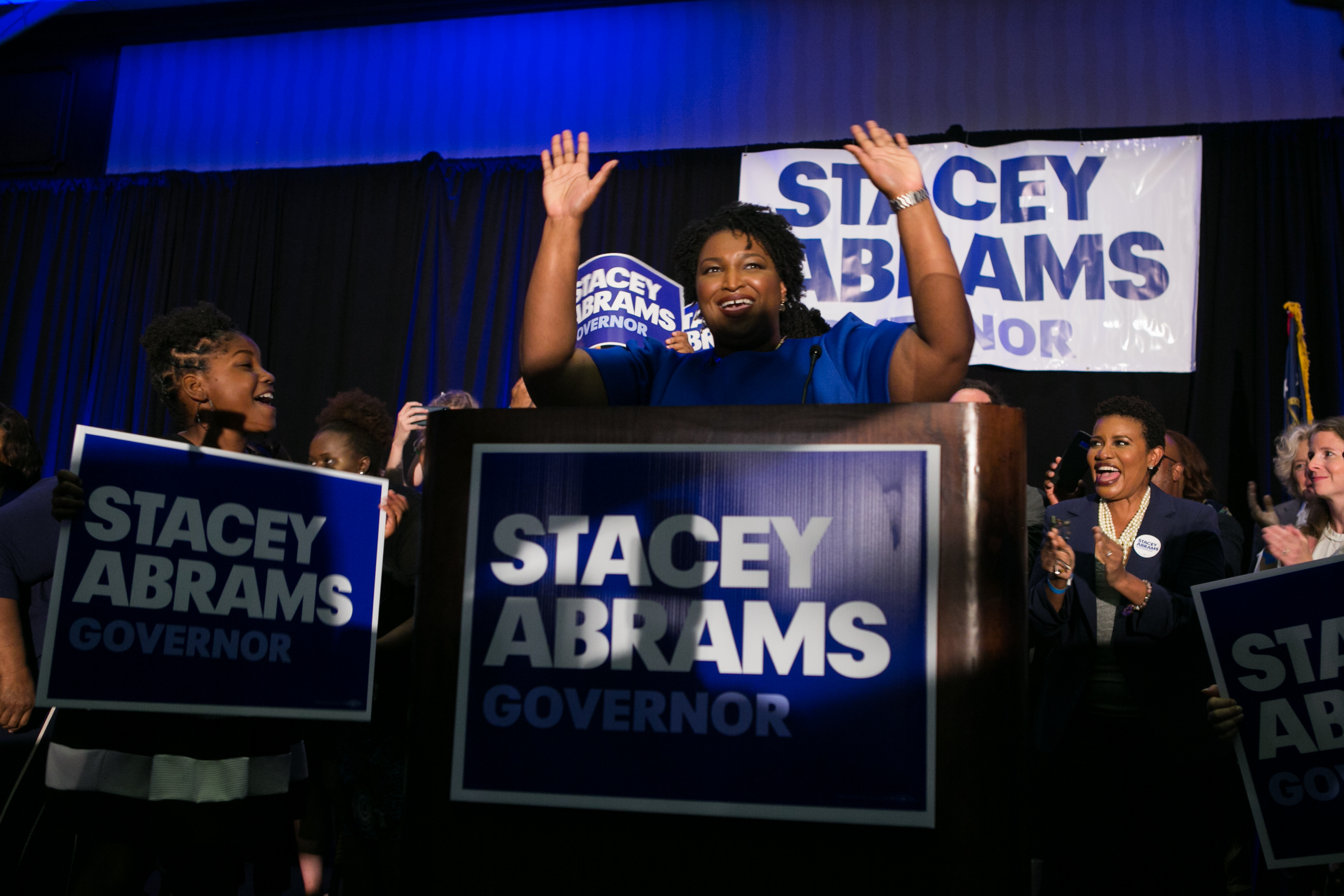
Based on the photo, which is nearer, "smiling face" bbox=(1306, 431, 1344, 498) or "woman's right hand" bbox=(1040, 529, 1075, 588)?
"woman's right hand" bbox=(1040, 529, 1075, 588)

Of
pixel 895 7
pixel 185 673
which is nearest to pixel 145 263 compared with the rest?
pixel 895 7

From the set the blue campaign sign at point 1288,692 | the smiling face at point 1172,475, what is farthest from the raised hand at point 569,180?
the smiling face at point 1172,475

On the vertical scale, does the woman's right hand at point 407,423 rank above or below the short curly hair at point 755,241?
above

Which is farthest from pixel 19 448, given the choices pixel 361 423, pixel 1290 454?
pixel 1290 454

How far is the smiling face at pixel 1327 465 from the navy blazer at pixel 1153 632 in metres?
0.42

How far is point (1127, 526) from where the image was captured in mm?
2746

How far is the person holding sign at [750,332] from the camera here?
1158mm

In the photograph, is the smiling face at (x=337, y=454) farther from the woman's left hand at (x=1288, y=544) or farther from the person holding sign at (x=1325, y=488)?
the person holding sign at (x=1325, y=488)

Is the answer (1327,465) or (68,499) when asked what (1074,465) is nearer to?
(1327,465)

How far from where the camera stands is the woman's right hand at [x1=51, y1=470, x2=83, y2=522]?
1739mm

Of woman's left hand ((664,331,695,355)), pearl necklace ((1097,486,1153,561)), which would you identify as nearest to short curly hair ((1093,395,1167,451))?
pearl necklace ((1097,486,1153,561))

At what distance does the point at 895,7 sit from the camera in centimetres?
582

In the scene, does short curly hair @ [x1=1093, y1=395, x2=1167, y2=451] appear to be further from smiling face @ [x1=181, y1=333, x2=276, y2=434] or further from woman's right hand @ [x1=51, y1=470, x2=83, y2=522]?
woman's right hand @ [x1=51, y1=470, x2=83, y2=522]

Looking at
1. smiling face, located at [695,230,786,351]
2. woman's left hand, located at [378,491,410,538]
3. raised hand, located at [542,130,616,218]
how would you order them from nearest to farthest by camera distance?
raised hand, located at [542,130,616,218]
smiling face, located at [695,230,786,351]
woman's left hand, located at [378,491,410,538]
